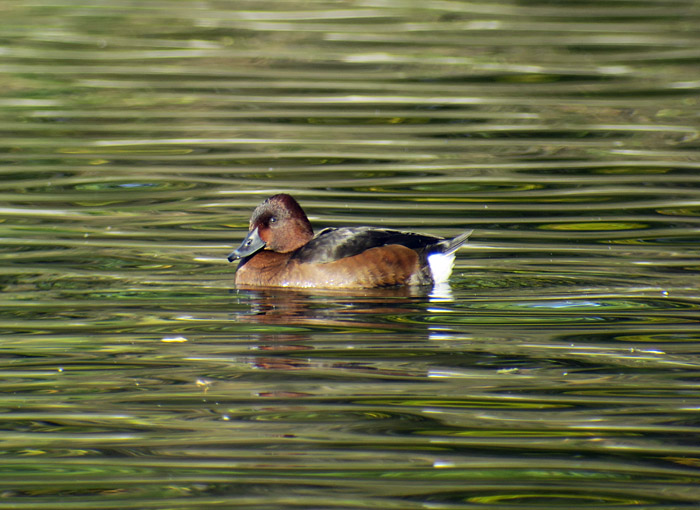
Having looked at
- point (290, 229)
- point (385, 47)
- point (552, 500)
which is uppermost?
point (385, 47)

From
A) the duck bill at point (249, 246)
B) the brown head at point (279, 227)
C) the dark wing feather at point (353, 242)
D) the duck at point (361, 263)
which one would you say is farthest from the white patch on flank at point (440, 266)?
the duck bill at point (249, 246)

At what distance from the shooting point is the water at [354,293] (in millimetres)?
5145

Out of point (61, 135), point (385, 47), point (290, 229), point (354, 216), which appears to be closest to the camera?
point (290, 229)

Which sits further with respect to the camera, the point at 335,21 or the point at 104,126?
the point at 335,21

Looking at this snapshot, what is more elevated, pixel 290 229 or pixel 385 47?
pixel 385 47

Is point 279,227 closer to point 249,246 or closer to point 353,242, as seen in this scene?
point 249,246

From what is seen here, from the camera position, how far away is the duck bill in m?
8.60

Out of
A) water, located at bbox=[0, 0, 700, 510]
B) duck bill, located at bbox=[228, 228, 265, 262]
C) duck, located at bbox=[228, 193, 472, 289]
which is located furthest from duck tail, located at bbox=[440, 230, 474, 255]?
duck bill, located at bbox=[228, 228, 265, 262]

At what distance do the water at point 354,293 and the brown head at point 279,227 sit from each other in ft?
0.95

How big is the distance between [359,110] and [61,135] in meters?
2.94

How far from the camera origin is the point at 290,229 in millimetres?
8789

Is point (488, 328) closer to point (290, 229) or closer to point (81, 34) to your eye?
point (290, 229)

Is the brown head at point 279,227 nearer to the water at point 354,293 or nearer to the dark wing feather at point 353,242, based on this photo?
the water at point 354,293

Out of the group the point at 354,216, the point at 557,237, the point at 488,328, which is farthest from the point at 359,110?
the point at 488,328
